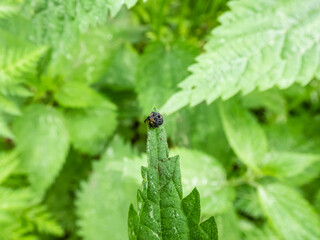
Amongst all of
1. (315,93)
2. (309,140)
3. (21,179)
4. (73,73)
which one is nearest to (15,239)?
(21,179)

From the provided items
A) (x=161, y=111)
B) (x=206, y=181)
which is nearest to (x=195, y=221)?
(x=161, y=111)

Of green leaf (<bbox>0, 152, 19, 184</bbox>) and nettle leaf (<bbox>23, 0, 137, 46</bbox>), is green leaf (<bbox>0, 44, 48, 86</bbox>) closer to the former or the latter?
nettle leaf (<bbox>23, 0, 137, 46</bbox>)

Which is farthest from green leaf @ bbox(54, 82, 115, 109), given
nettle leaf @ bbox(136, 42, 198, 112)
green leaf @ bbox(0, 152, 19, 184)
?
green leaf @ bbox(0, 152, 19, 184)

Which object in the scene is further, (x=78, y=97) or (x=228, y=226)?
(x=78, y=97)

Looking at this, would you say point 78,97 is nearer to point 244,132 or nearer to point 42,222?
point 42,222

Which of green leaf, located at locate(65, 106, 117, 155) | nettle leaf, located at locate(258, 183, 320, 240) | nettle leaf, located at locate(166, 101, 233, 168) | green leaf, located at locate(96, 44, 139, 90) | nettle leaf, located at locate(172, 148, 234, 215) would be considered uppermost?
green leaf, located at locate(96, 44, 139, 90)

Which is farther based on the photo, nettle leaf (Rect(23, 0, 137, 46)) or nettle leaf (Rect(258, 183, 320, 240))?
nettle leaf (Rect(258, 183, 320, 240))

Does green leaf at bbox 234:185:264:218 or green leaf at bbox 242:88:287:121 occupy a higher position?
green leaf at bbox 242:88:287:121
